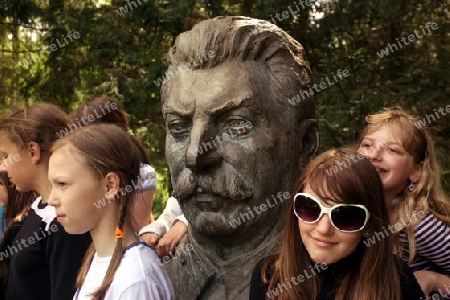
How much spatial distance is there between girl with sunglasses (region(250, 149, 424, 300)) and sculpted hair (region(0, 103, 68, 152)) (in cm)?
161

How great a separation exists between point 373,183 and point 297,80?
4.24ft

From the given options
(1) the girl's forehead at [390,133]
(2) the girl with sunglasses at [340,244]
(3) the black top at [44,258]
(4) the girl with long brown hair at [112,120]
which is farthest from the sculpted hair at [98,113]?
(2) the girl with sunglasses at [340,244]

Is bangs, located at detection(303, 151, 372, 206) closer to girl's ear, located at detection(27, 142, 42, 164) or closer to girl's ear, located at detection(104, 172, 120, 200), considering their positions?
girl's ear, located at detection(104, 172, 120, 200)

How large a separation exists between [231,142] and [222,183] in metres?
0.22

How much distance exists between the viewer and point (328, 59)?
8234 millimetres

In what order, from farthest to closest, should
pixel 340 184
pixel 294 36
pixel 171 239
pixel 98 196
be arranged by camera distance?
pixel 294 36, pixel 171 239, pixel 98 196, pixel 340 184

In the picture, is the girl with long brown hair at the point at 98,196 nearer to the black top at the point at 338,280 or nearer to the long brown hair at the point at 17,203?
the black top at the point at 338,280

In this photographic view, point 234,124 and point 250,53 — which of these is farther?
point 250,53

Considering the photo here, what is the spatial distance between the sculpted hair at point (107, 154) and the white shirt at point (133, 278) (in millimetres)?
79

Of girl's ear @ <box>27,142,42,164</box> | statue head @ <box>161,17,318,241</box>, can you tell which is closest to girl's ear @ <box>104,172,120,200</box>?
statue head @ <box>161,17,318,241</box>

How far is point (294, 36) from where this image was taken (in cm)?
788

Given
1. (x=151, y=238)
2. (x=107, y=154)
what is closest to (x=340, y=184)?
(x=107, y=154)

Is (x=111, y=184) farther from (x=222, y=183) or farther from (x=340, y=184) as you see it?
(x=340, y=184)

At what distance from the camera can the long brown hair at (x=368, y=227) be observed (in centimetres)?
255
